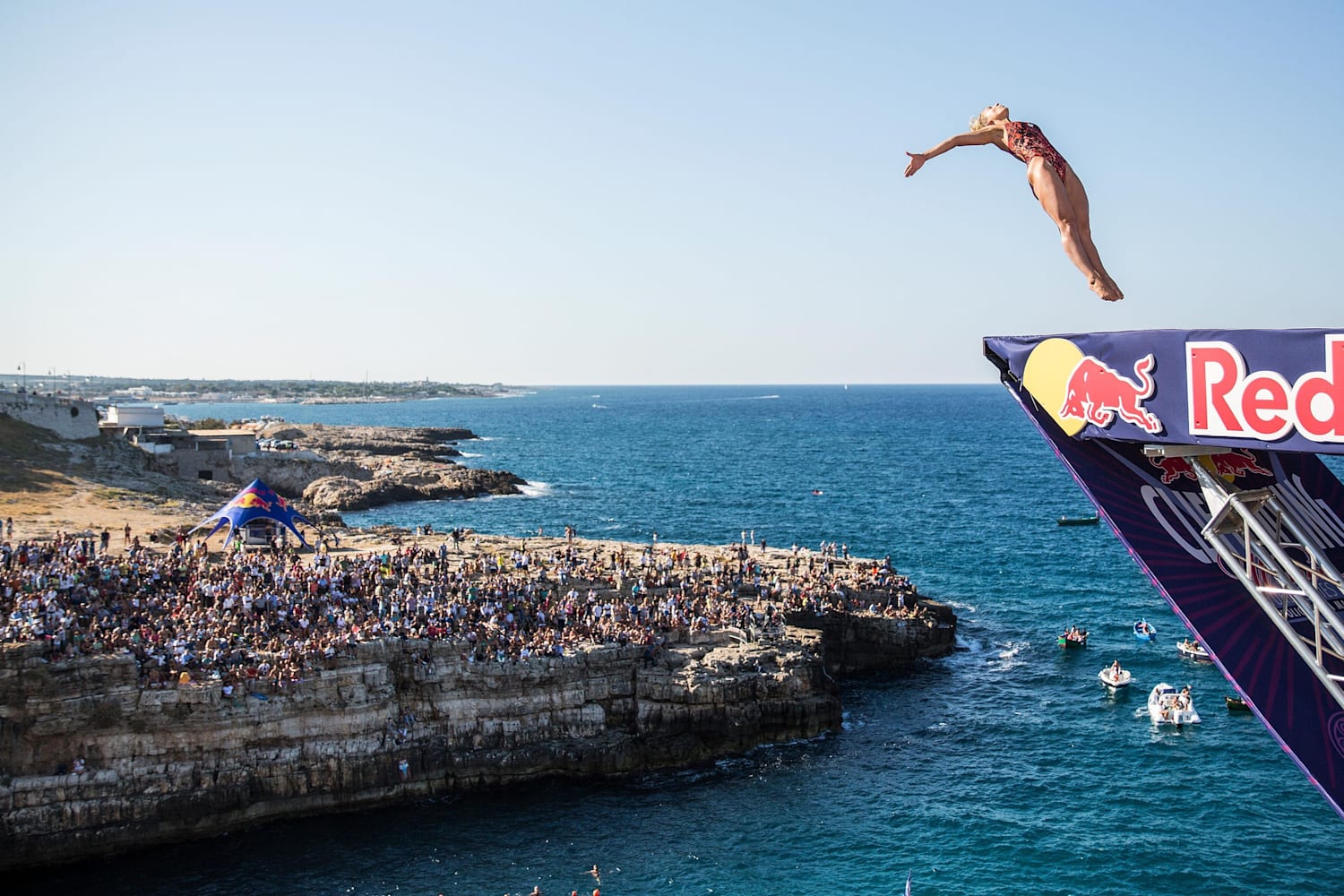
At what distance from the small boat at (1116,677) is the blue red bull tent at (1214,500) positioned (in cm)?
3048

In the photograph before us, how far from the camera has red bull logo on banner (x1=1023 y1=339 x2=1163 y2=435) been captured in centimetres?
1170

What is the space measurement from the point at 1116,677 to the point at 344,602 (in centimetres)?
3120

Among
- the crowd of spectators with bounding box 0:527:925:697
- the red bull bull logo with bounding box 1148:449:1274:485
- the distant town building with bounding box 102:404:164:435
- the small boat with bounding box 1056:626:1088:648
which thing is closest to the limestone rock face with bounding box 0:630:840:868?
the crowd of spectators with bounding box 0:527:925:697

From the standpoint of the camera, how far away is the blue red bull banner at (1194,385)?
10.0 m

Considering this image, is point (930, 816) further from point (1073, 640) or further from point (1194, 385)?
point (1194, 385)

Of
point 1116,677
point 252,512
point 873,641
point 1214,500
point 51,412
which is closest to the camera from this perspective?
point 1214,500

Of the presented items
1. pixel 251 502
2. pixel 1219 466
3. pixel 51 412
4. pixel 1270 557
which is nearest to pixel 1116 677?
pixel 1270 557

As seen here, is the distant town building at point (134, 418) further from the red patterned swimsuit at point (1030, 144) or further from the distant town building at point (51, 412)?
the red patterned swimsuit at point (1030, 144)

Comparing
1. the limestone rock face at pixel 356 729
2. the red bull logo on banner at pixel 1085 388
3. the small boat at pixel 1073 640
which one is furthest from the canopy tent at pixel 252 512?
the red bull logo on banner at pixel 1085 388

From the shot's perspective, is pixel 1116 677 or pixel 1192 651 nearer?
pixel 1116 677

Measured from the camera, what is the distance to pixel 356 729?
3055 centimetres

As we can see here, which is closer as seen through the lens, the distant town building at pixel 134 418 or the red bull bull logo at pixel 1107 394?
the red bull bull logo at pixel 1107 394

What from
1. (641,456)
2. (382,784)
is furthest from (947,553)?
(641,456)

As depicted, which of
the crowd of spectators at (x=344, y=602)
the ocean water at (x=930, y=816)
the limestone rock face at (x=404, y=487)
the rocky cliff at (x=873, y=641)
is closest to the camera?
the ocean water at (x=930, y=816)
